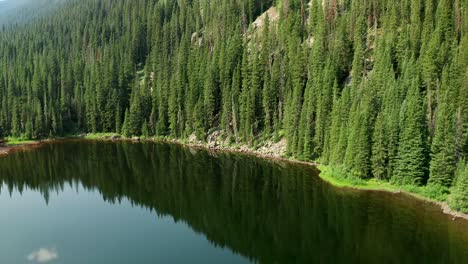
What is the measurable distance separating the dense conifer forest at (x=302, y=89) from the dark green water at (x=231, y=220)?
9.88 m

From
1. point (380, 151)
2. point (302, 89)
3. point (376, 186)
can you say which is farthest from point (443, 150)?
point (302, 89)

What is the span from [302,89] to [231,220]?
67.5m

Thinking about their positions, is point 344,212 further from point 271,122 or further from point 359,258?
point 271,122

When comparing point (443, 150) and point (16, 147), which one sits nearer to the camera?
point (443, 150)

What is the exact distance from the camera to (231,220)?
214ft

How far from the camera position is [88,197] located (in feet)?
276

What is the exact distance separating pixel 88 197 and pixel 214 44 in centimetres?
10640

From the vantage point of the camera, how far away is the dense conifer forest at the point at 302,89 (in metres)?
77.6

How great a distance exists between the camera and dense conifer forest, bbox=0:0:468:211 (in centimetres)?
7762

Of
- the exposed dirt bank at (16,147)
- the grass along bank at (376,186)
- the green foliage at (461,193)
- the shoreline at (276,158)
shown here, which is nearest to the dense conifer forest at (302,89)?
the green foliage at (461,193)

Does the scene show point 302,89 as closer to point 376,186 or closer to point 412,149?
point 376,186

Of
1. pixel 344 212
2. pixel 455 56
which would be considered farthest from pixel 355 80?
pixel 344 212

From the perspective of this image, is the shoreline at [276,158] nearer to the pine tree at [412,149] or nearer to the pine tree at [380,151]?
the pine tree at [412,149]

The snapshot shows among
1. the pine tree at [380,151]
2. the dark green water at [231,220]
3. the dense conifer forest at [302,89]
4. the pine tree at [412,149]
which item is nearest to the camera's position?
the dark green water at [231,220]
